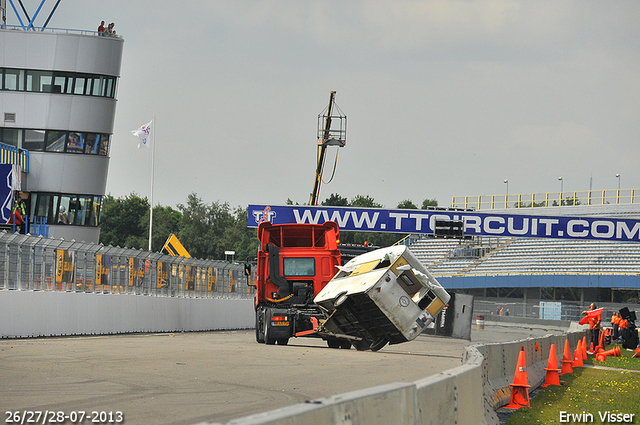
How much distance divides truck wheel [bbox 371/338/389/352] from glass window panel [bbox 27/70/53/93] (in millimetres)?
31463

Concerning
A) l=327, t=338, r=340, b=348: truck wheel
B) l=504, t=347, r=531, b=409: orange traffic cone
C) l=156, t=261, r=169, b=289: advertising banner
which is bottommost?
l=327, t=338, r=340, b=348: truck wheel

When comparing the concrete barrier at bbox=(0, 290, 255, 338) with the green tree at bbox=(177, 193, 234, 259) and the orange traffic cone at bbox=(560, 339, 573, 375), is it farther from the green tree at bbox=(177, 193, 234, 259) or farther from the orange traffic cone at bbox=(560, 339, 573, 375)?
the green tree at bbox=(177, 193, 234, 259)

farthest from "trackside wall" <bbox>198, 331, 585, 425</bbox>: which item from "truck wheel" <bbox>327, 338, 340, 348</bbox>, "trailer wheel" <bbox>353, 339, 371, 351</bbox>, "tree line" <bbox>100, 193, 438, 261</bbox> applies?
"tree line" <bbox>100, 193, 438, 261</bbox>

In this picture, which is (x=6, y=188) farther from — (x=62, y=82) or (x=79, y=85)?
(x=79, y=85)

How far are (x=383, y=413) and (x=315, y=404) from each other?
3.46 ft

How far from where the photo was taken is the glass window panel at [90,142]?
48031 millimetres

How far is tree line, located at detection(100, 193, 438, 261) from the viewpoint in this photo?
119375 millimetres

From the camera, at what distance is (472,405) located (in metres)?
8.05

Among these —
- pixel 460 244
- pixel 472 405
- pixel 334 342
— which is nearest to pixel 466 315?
pixel 334 342

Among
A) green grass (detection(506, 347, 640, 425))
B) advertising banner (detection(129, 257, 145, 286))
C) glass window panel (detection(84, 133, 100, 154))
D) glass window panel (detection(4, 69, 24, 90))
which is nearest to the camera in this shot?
green grass (detection(506, 347, 640, 425))

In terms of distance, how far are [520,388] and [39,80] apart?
4032 centimetres

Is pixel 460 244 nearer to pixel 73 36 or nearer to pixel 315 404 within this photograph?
pixel 73 36

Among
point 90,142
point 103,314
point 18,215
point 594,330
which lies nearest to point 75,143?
point 90,142

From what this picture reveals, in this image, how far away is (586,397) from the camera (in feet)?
42.6
